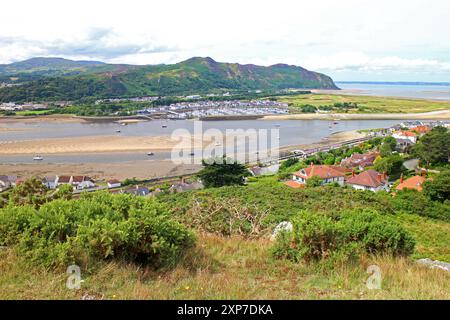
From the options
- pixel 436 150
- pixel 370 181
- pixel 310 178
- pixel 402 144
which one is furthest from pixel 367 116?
pixel 310 178

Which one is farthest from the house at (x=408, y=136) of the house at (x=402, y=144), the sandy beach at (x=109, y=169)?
the sandy beach at (x=109, y=169)

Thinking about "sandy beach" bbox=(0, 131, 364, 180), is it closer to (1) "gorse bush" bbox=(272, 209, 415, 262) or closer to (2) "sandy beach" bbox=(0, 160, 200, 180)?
(2) "sandy beach" bbox=(0, 160, 200, 180)

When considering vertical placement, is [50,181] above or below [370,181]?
below

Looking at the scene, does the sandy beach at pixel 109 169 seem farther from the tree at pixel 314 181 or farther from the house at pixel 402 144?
the house at pixel 402 144

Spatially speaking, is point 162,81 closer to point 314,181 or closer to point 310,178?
point 310,178
